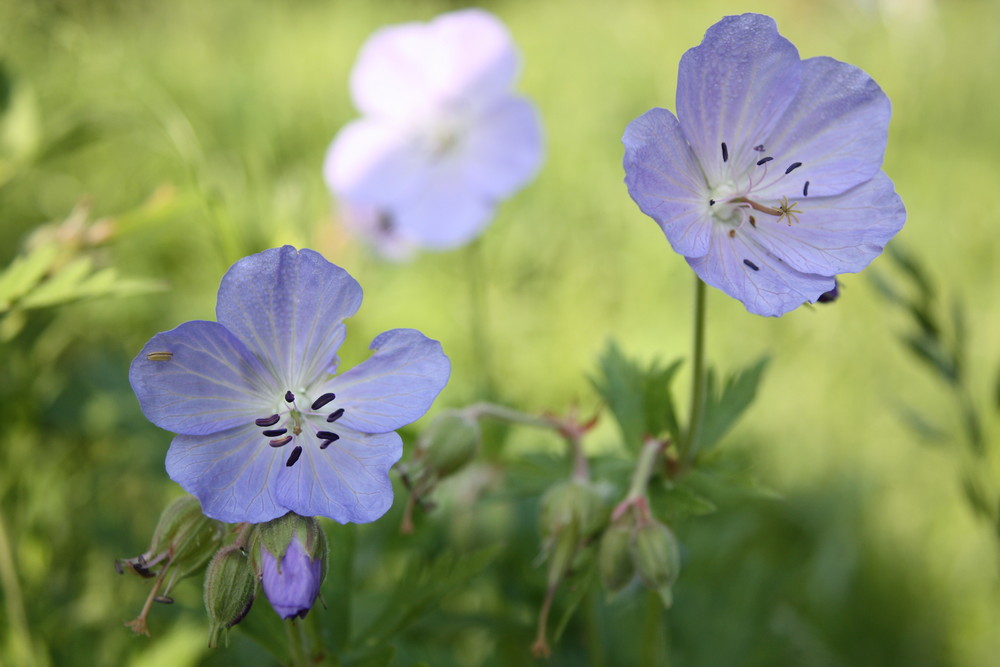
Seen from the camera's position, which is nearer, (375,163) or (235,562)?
(235,562)

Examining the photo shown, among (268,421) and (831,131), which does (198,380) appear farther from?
(831,131)

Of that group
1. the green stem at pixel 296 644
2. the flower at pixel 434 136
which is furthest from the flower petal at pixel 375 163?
the green stem at pixel 296 644

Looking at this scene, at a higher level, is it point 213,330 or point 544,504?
point 213,330

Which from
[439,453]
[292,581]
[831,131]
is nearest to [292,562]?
[292,581]

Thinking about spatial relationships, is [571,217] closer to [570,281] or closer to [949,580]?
[570,281]

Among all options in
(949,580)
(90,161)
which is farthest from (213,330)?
(90,161)

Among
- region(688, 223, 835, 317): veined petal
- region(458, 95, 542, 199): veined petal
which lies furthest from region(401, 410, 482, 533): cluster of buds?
region(458, 95, 542, 199): veined petal

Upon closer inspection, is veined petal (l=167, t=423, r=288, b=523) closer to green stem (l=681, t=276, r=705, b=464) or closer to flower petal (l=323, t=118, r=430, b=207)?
green stem (l=681, t=276, r=705, b=464)
